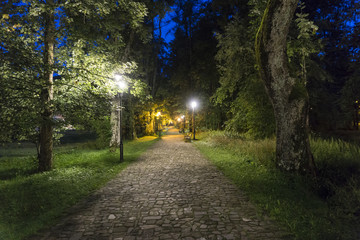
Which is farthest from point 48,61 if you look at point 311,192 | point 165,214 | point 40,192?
point 311,192

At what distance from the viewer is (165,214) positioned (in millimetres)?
4293

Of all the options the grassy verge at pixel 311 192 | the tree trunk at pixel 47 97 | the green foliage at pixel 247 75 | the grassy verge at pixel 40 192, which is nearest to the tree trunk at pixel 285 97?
the grassy verge at pixel 311 192

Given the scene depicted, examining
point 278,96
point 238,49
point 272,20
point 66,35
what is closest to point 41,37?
Result: point 66,35

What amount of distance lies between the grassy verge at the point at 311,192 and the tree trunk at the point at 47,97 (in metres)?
6.97

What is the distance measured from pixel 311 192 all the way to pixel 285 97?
303 cm

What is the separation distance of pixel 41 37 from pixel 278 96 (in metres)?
8.67

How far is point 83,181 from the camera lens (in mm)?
6930

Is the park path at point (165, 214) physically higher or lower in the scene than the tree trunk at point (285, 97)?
lower

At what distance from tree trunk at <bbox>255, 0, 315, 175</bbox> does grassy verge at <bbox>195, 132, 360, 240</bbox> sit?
0.69 m

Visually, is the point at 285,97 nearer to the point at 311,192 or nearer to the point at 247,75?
the point at 311,192

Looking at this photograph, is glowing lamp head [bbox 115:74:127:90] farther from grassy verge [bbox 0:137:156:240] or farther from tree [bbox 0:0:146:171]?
grassy verge [bbox 0:137:156:240]

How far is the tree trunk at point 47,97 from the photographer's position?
6.99 metres

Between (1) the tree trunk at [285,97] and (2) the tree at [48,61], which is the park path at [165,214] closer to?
(1) the tree trunk at [285,97]

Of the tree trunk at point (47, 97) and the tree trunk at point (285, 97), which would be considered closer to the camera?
the tree trunk at point (285, 97)
